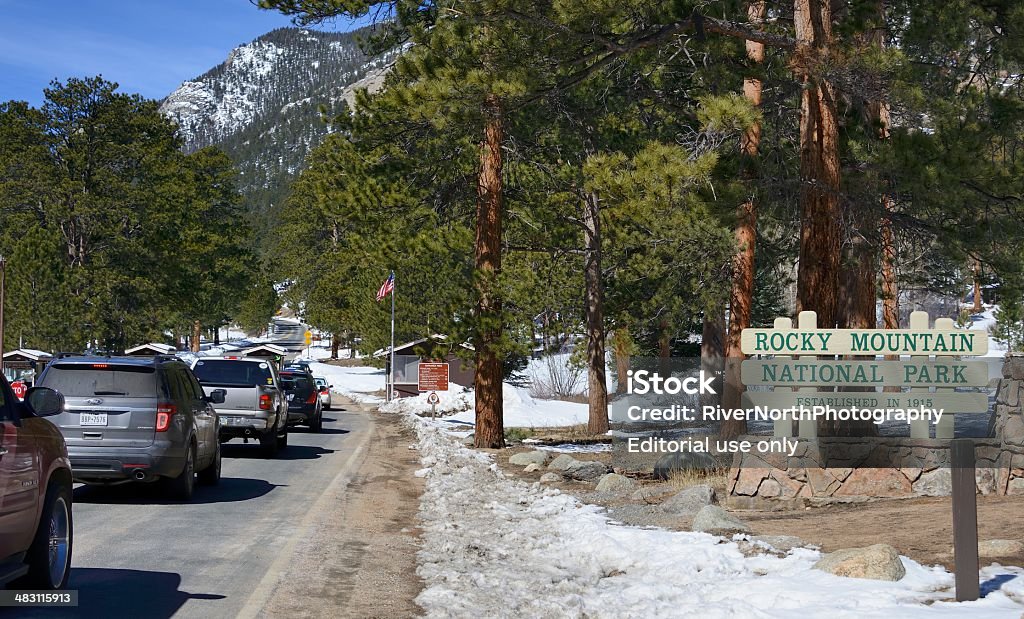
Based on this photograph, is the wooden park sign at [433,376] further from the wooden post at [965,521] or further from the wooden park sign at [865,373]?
the wooden post at [965,521]

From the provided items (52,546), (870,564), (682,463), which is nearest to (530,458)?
(682,463)

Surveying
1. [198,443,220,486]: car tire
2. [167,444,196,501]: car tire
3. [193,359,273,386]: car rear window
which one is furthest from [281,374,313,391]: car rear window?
[167,444,196,501]: car tire

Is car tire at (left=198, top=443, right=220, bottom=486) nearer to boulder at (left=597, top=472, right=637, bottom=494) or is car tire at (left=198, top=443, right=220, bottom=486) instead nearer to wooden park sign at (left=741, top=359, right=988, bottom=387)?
boulder at (left=597, top=472, right=637, bottom=494)

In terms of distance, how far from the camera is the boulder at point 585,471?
18766mm

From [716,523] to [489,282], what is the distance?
12568 mm

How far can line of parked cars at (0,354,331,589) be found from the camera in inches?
293

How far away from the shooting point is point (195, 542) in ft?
36.6

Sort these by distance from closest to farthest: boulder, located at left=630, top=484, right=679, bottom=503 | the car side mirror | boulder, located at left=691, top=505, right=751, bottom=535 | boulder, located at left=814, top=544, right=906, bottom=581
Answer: the car side mirror
boulder, located at left=814, top=544, right=906, bottom=581
boulder, located at left=691, top=505, right=751, bottom=535
boulder, located at left=630, top=484, right=679, bottom=503

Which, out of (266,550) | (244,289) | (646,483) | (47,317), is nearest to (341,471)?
(646,483)

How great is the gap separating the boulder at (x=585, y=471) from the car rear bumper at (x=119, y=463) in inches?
282

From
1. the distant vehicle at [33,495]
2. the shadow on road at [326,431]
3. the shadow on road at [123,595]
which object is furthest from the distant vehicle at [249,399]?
the distant vehicle at [33,495]

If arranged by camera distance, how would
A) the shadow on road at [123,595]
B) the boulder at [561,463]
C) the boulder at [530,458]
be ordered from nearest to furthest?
the shadow on road at [123,595], the boulder at [561,463], the boulder at [530,458]

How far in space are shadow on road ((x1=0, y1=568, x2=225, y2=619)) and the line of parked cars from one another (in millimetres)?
266

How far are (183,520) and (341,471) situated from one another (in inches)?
277
